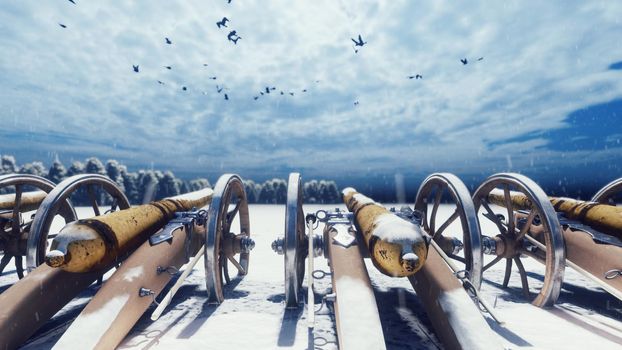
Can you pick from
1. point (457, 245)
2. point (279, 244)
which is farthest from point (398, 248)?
point (457, 245)

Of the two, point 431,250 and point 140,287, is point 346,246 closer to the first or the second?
point 431,250

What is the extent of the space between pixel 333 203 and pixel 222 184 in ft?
67.3

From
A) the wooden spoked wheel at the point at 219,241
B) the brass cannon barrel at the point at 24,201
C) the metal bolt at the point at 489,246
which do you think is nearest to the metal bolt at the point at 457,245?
the metal bolt at the point at 489,246

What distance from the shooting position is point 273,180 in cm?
2675

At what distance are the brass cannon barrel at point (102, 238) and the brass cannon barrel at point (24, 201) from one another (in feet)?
9.64

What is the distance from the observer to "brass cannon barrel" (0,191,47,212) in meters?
5.72

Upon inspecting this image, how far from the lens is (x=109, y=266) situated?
3836mm

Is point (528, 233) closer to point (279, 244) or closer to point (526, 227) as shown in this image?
point (526, 227)

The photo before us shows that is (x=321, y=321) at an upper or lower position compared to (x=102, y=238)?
lower

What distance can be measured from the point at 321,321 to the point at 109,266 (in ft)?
8.43

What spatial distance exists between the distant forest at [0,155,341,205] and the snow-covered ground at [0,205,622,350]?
1961cm

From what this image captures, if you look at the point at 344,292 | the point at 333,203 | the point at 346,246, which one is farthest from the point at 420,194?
the point at 333,203

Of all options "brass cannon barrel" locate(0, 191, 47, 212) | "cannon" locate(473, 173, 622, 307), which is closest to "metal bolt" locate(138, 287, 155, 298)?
"brass cannon barrel" locate(0, 191, 47, 212)

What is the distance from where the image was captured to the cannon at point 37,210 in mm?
4012
